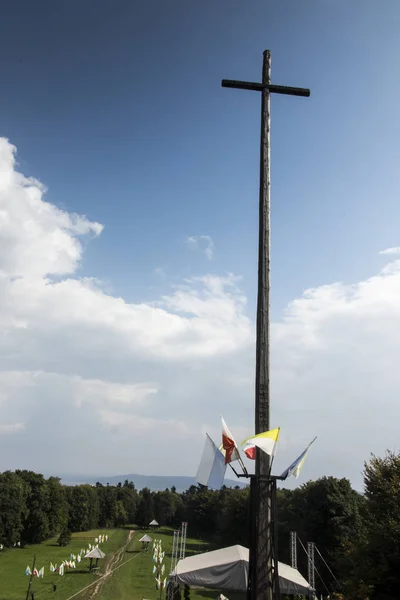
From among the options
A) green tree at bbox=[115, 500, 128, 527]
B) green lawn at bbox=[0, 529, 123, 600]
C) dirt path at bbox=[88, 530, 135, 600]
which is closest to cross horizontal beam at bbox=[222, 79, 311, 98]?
dirt path at bbox=[88, 530, 135, 600]

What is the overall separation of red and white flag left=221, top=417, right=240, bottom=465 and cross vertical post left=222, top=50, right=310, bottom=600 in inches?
28.7

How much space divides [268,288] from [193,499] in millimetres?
101528

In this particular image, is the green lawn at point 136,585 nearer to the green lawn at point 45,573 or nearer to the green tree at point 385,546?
the green lawn at point 45,573

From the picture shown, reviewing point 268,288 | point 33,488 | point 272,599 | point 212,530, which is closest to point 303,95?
point 268,288

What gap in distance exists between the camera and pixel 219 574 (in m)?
11.9

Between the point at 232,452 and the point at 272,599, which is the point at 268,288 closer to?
the point at 232,452

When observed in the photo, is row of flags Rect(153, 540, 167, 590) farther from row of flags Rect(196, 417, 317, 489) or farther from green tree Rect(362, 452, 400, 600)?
row of flags Rect(196, 417, 317, 489)

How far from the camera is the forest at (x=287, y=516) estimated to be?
56.4 ft

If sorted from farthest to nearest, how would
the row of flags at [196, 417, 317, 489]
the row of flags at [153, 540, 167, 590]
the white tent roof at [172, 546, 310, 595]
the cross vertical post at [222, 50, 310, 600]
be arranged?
1. the row of flags at [153, 540, 167, 590]
2. the white tent roof at [172, 546, 310, 595]
3. the row of flags at [196, 417, 317, 489]
4. the cross vertical post at [222, 50, 310, 600]

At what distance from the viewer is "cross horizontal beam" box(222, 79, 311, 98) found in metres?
6.85

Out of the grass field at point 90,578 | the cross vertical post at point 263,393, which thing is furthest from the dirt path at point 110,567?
the cross vertical post at point 263,393

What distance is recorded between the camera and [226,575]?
11.8 m

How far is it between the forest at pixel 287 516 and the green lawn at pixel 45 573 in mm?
4261

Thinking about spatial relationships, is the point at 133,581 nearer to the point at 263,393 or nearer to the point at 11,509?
the point at 11,509
